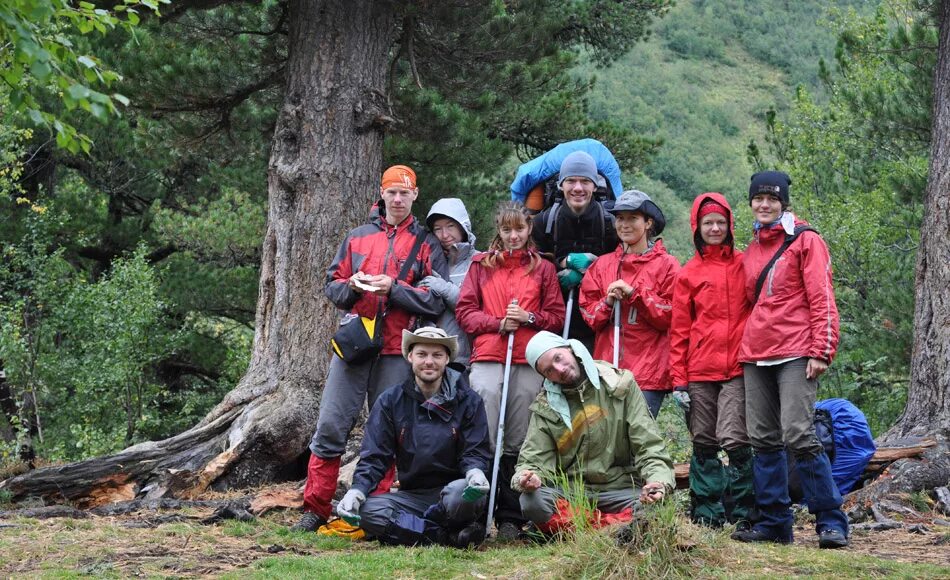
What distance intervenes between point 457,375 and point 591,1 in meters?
8.88

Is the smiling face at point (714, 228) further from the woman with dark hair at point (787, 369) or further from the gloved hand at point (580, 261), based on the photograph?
the gloved hand at point (580, 261)

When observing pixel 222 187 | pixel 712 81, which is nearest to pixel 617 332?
pixel 222 187

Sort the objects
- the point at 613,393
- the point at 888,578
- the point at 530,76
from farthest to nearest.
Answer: the point at 530,76
the point at 613,393
the point at 888,578

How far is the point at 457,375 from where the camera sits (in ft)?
18.0

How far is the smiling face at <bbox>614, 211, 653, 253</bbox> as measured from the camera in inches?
223

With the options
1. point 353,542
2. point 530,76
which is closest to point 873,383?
point 530,76

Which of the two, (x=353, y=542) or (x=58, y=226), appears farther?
(x=58, y=226)

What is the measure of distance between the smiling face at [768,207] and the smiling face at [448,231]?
6.74 feet

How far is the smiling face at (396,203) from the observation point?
611 centimetres

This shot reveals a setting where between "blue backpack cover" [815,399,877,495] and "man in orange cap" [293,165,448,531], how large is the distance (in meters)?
3.11

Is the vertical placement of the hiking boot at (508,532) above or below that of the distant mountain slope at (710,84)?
below

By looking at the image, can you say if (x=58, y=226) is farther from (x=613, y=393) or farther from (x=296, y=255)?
(x=613, y=393)

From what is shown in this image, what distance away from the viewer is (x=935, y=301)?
23.2 feet

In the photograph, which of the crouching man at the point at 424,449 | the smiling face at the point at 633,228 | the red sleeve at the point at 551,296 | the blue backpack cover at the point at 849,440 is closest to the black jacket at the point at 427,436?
the crouching man at the point at 424,449
